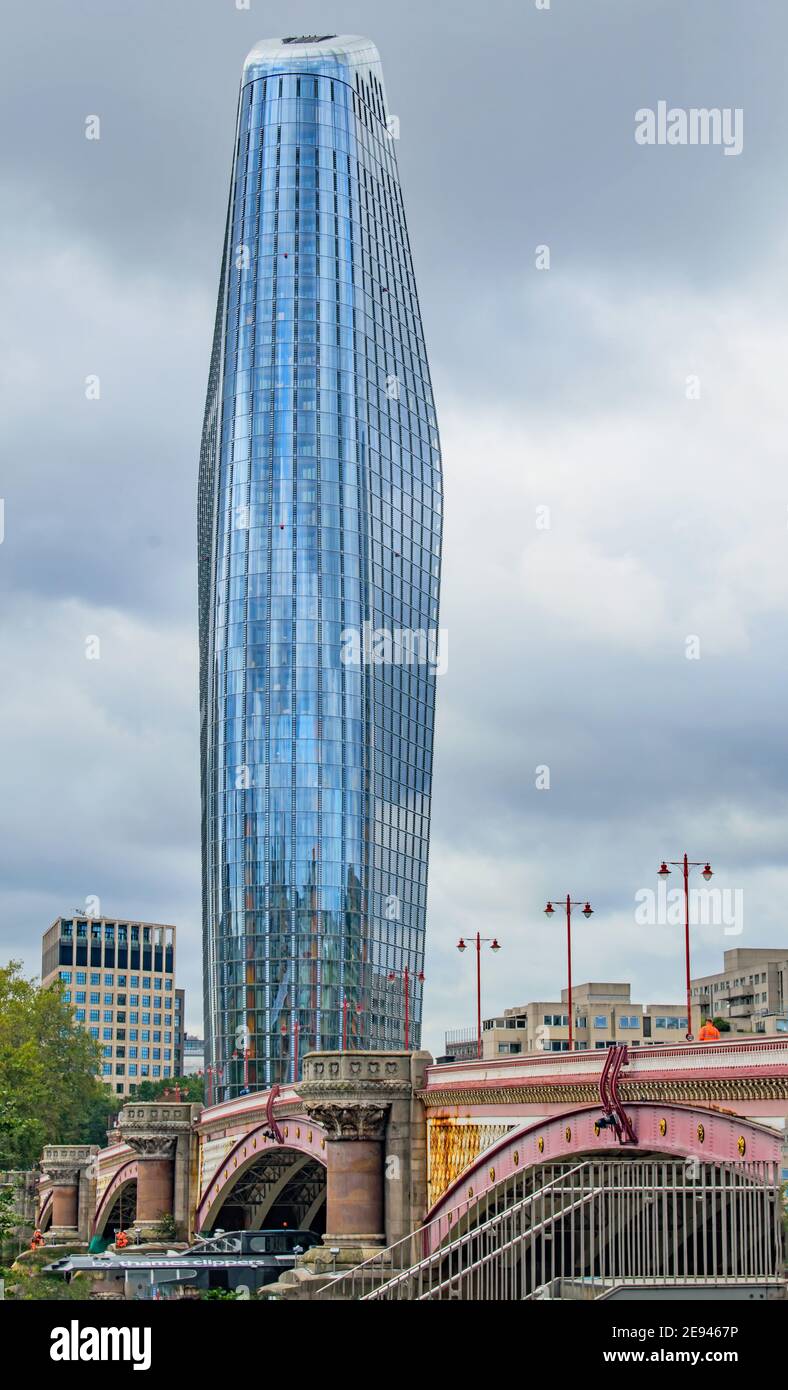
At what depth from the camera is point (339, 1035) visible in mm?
195250

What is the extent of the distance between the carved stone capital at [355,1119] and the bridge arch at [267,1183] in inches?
576

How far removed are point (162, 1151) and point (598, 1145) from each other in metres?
75.1

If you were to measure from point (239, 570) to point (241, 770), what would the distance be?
869 inches

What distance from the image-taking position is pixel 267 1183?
379ft

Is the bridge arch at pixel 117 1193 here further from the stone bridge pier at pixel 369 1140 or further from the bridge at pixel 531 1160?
the stone bridge pier at pixel 369 1140

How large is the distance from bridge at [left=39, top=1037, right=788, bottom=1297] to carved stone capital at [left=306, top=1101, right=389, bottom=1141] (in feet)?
0.18

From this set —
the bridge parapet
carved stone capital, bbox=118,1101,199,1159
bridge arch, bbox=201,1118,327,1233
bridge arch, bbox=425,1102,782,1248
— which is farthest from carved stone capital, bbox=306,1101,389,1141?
carved stone capital, bbox=118,1101,199,1159

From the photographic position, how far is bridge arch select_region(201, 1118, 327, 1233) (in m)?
92.3

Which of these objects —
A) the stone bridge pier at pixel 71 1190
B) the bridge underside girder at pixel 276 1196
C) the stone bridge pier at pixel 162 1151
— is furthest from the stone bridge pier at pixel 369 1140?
the stone bridge pier at pixel 71 1190

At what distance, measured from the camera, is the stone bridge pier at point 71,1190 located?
6406 inches

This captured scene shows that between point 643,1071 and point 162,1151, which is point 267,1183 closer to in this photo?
point 162,1151

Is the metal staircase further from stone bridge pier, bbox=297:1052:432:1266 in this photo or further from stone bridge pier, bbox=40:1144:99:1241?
stone bridge pier, bbox=40:1144:99:1241

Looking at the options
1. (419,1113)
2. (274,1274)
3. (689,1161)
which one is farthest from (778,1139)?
(274,1274)

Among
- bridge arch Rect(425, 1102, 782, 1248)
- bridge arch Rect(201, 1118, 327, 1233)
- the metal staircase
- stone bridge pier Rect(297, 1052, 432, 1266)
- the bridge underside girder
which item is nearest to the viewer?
the metal staircase
